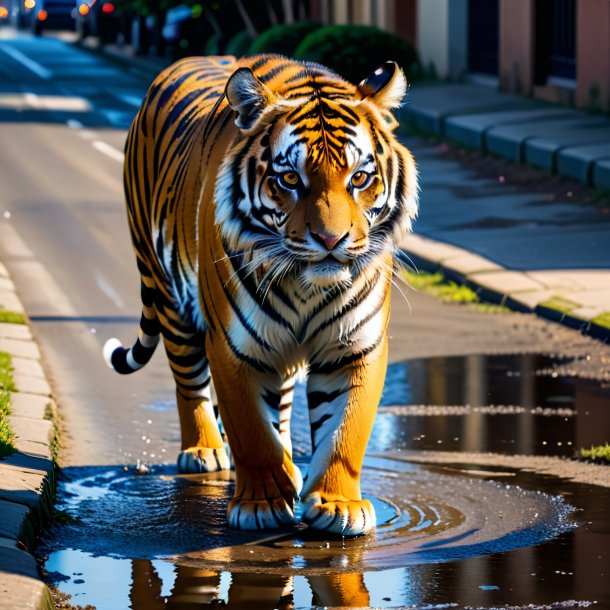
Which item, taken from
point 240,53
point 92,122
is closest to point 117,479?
point 92,122

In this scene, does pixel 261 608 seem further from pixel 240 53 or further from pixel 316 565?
pixel 240 53

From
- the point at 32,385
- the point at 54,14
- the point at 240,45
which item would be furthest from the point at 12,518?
the point at 54,14

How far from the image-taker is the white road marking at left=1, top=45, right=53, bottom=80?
3588cm

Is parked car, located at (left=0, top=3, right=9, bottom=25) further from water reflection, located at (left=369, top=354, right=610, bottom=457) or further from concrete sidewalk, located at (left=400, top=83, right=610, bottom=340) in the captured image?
water reflection, located at (left=369, top=354, right=610, bottom=457)

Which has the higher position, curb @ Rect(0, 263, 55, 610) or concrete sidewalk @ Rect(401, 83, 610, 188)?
curb @ Rect(0, 263, 55, 610)

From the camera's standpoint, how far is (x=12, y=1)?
63.9 meters

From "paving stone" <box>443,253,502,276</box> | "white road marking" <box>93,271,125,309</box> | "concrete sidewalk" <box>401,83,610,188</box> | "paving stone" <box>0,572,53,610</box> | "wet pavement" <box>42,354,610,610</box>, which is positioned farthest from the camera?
"concrete sidewalk" <box>401,83,610,188</box>

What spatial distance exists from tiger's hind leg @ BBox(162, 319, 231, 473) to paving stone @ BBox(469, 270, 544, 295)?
4.18 metres

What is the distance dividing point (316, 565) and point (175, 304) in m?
2.00

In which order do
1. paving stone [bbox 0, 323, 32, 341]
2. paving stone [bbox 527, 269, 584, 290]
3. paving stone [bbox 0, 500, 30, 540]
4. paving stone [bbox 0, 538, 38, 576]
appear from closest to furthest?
paving stone [bbox 0, 538, 38, 576] < paving stone [bbox 0, 500, 30, 540] < paving stone [bbox 0, 323, 32, 341] < paving stone [bbox 527, 269, 584, 290]

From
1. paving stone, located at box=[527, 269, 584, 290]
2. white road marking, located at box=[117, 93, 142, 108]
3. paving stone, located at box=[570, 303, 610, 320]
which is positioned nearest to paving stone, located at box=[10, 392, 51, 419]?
paving stone, located at box=[570, 303, 610, 320]

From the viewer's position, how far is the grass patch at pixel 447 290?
1116cm

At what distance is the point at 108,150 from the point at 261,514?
15.8 meters

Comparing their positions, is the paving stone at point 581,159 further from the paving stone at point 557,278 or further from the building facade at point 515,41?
the paving stone at point 557,278
